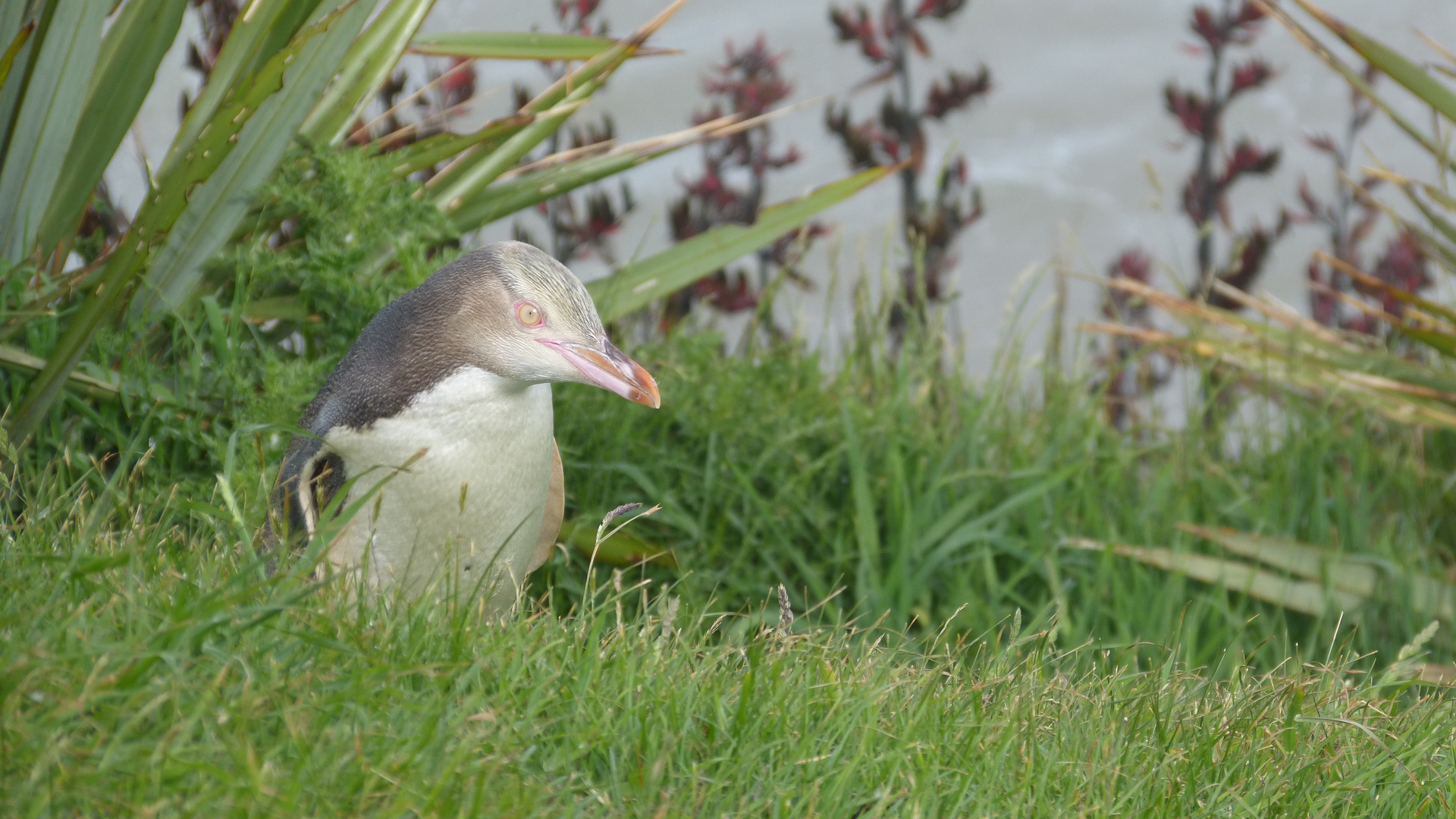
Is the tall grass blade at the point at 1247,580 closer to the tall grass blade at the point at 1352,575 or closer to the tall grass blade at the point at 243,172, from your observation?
the tall grass blade at the point at 1352,575

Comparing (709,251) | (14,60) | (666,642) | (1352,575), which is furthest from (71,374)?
(1352,575)

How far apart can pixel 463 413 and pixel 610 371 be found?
0.27m

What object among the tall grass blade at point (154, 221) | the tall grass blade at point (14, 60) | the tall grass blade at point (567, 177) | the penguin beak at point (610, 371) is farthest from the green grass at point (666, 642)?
the tall grass blade at point (14, 60)

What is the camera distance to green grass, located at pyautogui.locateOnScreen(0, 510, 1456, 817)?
150cm

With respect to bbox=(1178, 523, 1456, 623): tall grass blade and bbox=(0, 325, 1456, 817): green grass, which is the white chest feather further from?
bbox=(1178, 523, 1456, 623): tall grass blade

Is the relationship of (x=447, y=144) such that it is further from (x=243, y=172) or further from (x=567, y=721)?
(x=567, y=721)

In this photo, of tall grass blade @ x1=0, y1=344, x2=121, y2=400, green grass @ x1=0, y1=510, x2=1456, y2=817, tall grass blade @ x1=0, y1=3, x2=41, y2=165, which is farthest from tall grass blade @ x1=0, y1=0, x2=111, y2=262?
green grass @ x1=0, y1=510, x2=1456, y2=817

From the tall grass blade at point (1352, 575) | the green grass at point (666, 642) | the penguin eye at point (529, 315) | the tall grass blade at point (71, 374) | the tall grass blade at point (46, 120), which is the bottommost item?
the tall grass blade at point (1352, 575)

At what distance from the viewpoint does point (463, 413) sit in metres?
2.25

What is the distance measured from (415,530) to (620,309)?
1.52 m

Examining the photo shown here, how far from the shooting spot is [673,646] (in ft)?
6.99

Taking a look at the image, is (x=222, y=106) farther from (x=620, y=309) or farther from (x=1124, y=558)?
(x=1124, y=558)

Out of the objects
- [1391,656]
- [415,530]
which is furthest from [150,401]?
[1391,656]

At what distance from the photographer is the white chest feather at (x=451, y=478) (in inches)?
88.3
